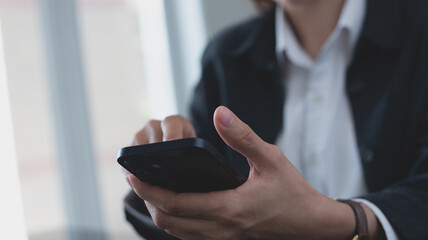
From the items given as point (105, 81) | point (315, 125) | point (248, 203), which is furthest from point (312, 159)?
point (105, 81)

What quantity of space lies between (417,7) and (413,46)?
0.07 metres

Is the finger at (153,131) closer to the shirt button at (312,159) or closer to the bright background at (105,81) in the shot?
the shirt button at (312,159)

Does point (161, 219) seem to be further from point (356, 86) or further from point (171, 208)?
point (356, 86)

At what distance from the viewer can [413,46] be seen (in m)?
0.67

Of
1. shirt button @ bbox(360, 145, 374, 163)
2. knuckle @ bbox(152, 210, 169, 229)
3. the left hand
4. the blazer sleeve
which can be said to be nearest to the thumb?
the left hand

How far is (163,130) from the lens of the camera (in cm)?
50

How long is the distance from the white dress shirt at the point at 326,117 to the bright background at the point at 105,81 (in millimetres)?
471

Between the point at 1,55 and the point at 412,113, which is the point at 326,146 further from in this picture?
the point at 1,55

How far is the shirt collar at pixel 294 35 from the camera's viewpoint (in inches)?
28.4

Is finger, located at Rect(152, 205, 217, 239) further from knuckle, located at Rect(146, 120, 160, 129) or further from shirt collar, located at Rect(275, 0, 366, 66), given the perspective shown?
shirt collar, located at Rect(275, 0, 366, 66)

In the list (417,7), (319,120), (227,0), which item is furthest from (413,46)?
(227,0)

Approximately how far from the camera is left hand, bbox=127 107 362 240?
37 centimetres

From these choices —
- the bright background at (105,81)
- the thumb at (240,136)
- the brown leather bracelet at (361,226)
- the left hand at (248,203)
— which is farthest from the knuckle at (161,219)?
the bright background at (105,81)

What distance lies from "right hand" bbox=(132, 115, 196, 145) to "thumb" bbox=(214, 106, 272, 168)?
13 cm
